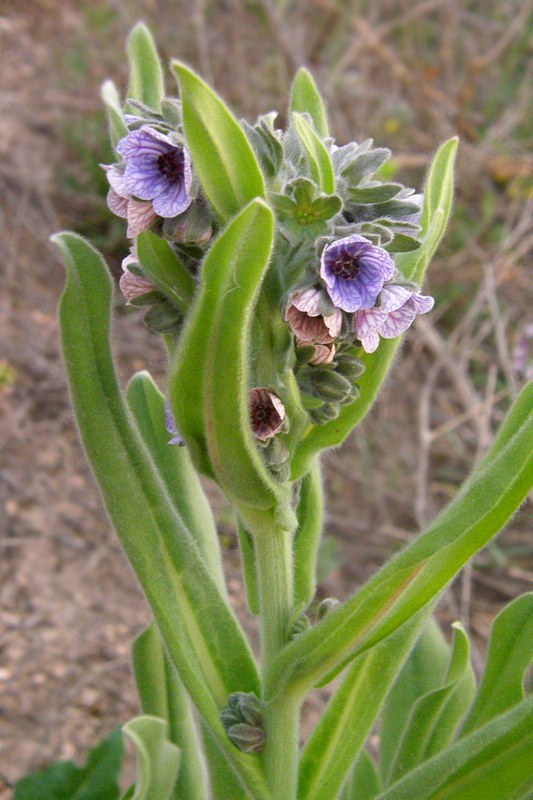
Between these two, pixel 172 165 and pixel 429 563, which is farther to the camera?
pixel 429 563

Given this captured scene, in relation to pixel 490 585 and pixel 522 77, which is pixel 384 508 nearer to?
pixel 490 585

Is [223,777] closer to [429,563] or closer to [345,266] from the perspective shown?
[429,563]

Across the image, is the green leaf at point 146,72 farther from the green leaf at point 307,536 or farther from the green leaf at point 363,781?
the green leaf at point 363,781

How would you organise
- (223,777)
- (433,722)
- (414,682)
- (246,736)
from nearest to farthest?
(246,736)
(223,777)
(433,722)
(414,682)

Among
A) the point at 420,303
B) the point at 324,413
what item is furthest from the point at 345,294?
the point at 324,413

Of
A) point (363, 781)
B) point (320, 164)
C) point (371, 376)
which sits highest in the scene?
point (320, 164)

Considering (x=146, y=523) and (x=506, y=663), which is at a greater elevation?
(x=146, y=523)

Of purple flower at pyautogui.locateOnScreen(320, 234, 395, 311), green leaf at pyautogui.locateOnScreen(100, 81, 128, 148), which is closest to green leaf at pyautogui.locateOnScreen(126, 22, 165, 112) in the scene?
green leaf at pyautogui.locateOnScreen(100, 81, 128, 148)
